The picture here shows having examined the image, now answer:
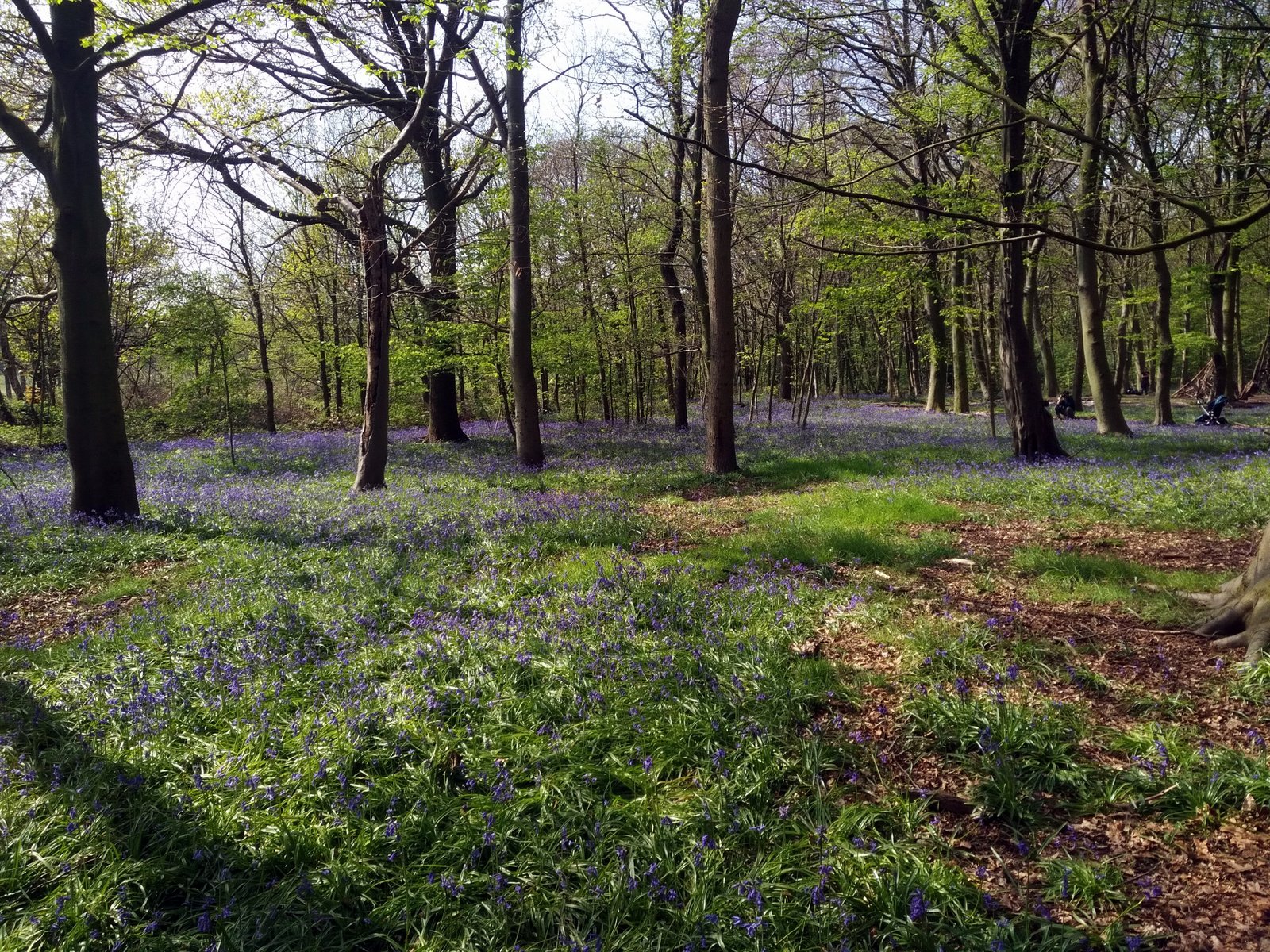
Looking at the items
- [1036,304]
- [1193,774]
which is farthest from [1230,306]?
[1193,774]

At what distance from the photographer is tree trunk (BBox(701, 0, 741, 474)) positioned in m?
10.2

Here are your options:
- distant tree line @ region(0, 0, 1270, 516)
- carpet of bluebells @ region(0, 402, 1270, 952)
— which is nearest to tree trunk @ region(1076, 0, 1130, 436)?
distant tree line @ region(0, 0, 1270, 516)

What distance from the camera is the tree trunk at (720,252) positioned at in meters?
10.2

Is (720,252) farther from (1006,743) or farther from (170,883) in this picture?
(170,883)

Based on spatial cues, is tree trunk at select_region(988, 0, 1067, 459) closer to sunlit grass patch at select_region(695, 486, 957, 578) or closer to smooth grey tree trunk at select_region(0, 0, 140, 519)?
sunlit grass patch at select_region(695, 486, 957, 578)

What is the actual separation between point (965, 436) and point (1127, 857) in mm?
14894

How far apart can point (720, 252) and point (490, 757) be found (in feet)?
31.4

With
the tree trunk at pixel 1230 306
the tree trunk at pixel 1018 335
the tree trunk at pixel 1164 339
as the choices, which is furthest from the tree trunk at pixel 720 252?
the tree trunk at pixel 1230 306

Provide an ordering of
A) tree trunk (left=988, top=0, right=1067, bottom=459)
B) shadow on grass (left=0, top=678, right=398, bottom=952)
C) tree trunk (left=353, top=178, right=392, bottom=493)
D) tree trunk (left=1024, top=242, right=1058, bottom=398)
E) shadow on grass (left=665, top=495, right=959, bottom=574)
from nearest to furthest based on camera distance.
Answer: shadow on grass (left=0, top=678, right=398, bottom=952) < shadow on grass (left=665, top=495, right=959, bottom=574) < tree trunk (left=988, top=0, right=1067, bottom=459) < tree trunk (left=353, top=178, right=392, bottom=493) < tree trunk (left=1024, top=242, right=1058, bottom=398)

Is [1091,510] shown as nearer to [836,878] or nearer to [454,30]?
[836,878]

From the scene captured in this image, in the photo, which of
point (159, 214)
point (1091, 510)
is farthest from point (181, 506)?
point (1091, 510)

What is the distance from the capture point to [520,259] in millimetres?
13273

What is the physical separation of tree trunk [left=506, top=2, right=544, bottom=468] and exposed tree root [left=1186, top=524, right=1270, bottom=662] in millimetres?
11404

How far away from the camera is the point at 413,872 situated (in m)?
3.06
